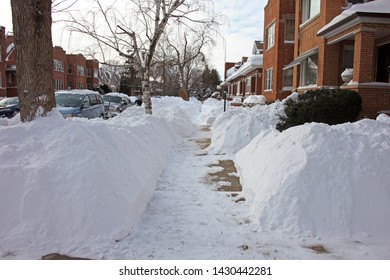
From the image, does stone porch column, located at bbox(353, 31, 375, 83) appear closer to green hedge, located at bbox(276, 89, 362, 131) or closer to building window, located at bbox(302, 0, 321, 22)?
green hedge, located at bbox(276, 89, 362, 131)

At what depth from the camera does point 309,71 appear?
17672mm

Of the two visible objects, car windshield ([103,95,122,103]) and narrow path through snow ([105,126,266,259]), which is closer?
narrow path through snow ([105,126,266,259])

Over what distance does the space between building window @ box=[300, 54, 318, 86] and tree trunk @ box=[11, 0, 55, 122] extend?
1289 cm

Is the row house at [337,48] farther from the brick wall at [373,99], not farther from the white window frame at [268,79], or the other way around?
the white window frame at [268,79]

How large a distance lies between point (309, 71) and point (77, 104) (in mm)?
10497

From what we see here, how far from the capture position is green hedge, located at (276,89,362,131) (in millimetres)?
10555

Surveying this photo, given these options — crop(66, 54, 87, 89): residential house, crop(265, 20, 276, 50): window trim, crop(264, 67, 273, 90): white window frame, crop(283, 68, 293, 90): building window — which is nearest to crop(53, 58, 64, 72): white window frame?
crop(66, 54, 87, 89): residential house

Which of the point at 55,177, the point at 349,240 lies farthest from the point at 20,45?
the point at 349,240

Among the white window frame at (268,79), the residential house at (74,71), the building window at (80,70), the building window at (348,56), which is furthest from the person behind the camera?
the building window at (80,70)

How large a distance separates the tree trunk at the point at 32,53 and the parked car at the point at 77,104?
812cm

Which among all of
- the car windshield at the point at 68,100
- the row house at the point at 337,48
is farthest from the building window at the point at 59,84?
the car windshield at the point at 68,100

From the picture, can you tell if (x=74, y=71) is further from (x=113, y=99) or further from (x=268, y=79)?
(x=268, y=79)

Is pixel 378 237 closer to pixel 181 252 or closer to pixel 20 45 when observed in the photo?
pixel 181 252

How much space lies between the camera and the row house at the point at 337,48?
11656 mm
